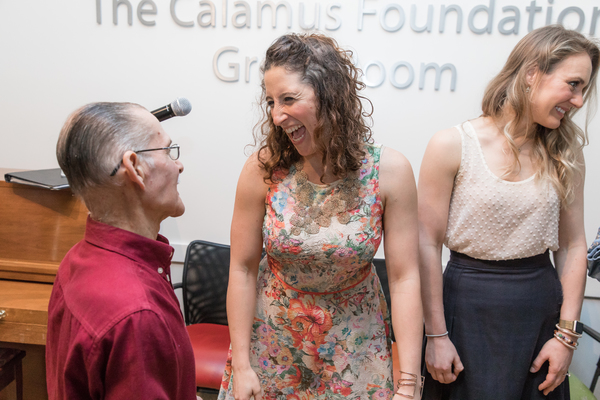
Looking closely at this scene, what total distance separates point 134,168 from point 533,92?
1230 millimetres

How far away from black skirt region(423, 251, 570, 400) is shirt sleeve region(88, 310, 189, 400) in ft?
3.49

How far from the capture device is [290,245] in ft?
4.34

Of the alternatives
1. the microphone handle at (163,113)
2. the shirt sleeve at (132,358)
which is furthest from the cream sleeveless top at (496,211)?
the shirt sleeve at (132,358)

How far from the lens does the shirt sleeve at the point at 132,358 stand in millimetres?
817

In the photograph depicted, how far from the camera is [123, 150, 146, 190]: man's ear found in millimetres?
932

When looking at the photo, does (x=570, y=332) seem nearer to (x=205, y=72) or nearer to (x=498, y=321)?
(x=498, y=321)

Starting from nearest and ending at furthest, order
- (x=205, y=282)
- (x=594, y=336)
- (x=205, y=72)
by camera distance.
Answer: (x=594, y=336)
(x=205, y=72)
(x=205, y=282)

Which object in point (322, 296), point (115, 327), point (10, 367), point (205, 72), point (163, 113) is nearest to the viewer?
point (115, 327)

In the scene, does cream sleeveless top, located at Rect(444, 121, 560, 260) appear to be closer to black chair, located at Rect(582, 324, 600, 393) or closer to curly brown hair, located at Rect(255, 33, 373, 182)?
curly brown hair, located at Rect(255, 33, 373, 182)

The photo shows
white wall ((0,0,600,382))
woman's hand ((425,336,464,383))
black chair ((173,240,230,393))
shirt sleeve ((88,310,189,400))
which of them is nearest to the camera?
shirt sleeve ((88,310,189,400))

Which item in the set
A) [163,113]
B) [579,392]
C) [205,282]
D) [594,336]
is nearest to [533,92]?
[163,113]

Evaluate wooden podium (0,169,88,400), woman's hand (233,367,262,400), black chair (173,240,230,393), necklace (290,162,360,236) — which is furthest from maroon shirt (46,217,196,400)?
black chair (173,240,230,393)

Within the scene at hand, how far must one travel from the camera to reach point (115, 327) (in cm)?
81

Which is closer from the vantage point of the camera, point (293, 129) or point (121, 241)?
point (121, 241)
